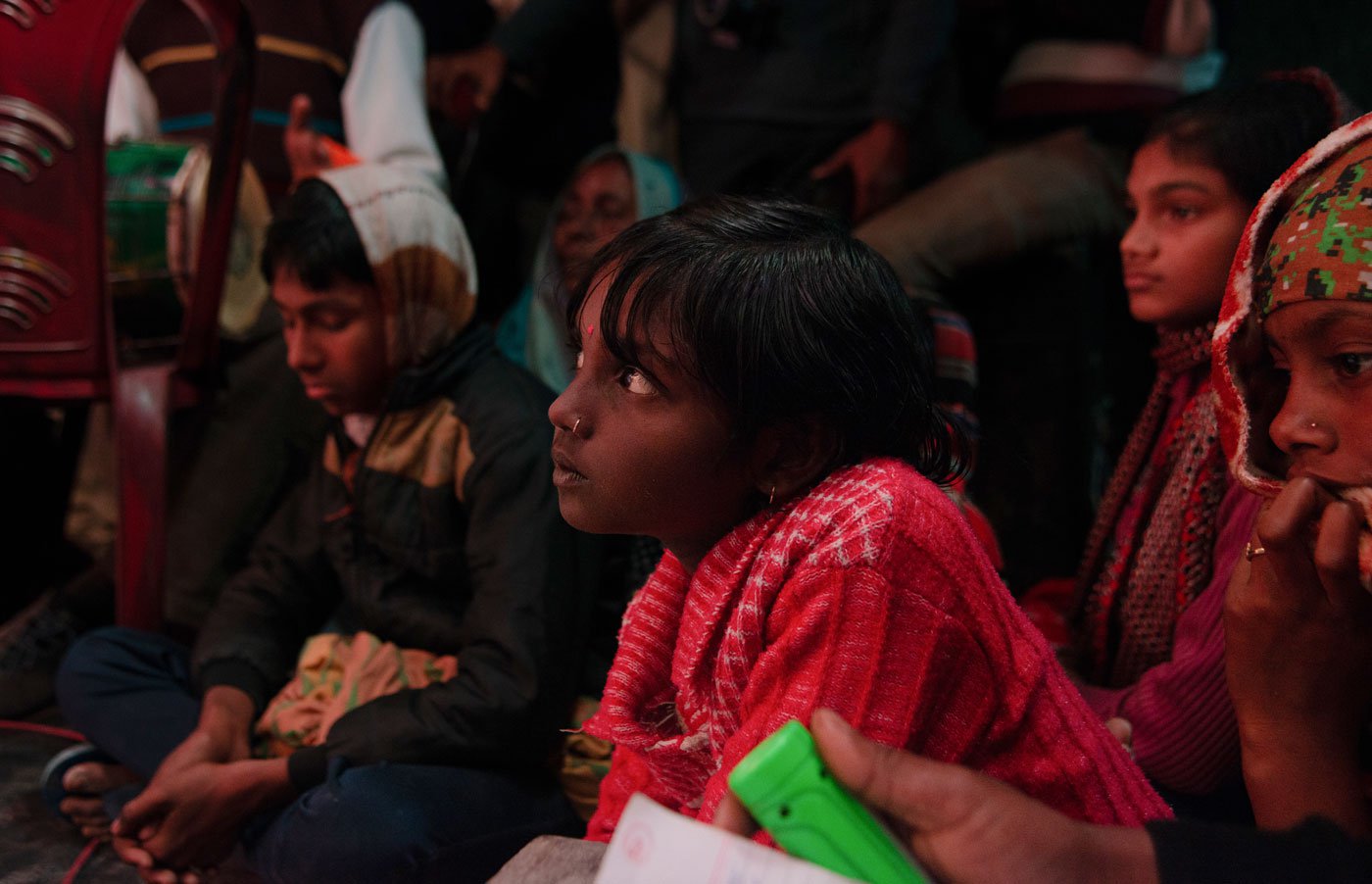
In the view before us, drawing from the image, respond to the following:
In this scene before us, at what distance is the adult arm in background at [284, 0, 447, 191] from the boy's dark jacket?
98cm

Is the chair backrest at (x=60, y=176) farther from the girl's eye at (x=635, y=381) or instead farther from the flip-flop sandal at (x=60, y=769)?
the girl's eye at (x=635, y=381)

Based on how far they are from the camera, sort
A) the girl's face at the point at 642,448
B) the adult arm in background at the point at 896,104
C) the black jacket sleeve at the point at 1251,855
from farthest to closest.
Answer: the adult arm in background at the point at 896,104 → the girl's face at the point at 642,448 → the black jacket sleeve at the point at 1251,855

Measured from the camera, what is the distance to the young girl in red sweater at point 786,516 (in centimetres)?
93

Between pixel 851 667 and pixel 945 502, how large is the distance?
19 centimetres

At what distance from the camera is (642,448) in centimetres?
105

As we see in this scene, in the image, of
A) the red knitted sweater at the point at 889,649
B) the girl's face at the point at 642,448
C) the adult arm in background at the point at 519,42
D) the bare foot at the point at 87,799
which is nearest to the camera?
the red knitted sweater at the point at 889,649

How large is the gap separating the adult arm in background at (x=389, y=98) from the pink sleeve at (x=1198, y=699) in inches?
75.8

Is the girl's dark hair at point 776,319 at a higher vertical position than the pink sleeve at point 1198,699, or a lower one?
higher

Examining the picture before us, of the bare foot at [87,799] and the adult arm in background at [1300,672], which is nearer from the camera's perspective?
the adult arm in background at [1300,672]

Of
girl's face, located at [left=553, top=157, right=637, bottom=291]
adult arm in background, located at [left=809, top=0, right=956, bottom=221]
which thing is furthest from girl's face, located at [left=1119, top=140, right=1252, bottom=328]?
girl's face, located at [left=553, top=157, right=637, bottom=291]

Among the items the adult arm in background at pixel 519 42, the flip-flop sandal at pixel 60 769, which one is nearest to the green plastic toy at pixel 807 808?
the flip-flop sandal at pixel 60 769

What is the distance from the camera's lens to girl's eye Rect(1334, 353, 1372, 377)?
3.15 feet

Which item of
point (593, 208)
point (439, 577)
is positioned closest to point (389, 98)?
point (593, 208)

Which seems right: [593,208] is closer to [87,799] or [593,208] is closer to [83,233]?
[83,233]
